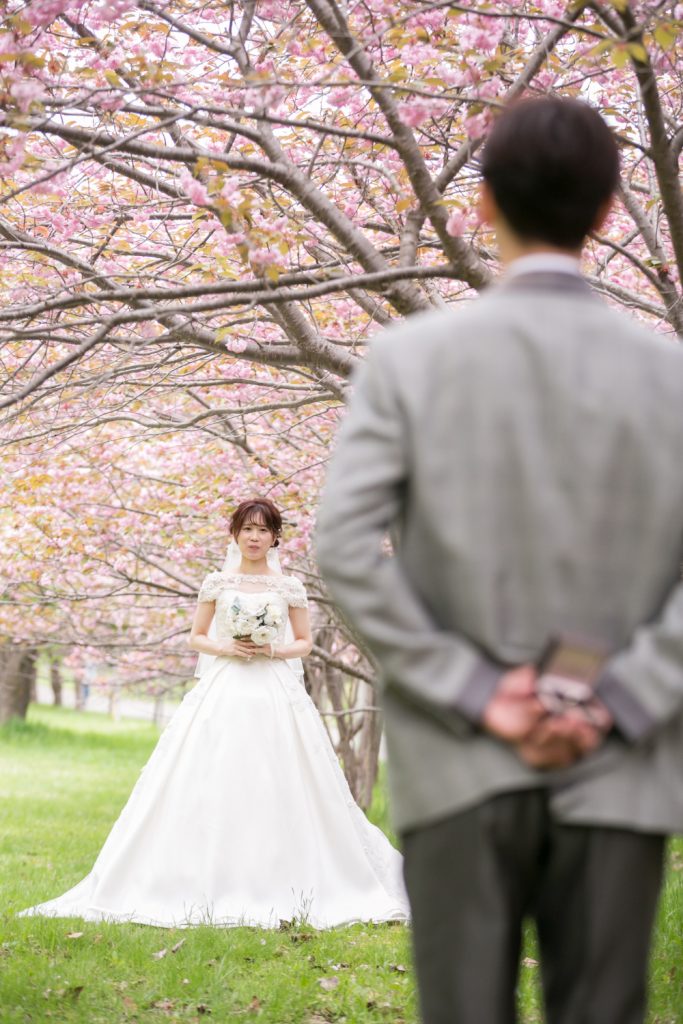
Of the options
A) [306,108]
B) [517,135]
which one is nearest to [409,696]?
[517,135]

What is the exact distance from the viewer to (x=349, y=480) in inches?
70.8

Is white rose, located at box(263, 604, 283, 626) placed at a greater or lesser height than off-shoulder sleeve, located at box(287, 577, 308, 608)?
lesser

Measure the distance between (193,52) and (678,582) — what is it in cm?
462

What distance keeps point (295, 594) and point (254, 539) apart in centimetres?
40

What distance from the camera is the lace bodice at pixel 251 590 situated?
6840 mm

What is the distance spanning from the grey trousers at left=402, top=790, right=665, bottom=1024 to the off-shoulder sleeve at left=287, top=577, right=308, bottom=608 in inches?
201

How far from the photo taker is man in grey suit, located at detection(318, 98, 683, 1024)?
5.77 feet

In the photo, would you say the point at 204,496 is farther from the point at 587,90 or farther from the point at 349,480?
the point at 349,480

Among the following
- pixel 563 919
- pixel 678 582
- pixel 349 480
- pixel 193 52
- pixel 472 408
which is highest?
pixel 193 52

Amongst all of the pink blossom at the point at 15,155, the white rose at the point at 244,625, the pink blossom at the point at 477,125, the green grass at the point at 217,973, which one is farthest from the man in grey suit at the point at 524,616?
the white rose at the point at 244,625

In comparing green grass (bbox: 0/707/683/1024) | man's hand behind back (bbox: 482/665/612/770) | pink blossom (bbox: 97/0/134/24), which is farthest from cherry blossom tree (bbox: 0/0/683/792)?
green grass (bbox: 0/707/683/1024)

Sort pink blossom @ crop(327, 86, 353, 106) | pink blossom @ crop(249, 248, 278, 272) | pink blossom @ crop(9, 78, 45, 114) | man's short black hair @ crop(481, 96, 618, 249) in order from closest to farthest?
1. man's short black hair @ crop(481, 96, 618, 249)
2. pink blossom @ crop(9, 78, 45, 114)
3. pink blossom @ crop(249, 248, 278, 272)
4. pink blossom @ crop(327, 86, 353, 106)

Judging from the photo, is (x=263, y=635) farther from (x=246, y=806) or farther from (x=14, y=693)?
(x=14, y=693)

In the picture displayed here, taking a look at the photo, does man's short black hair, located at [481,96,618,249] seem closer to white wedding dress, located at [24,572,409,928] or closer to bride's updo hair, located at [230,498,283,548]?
white wedding dress, located at [24,572,409,928]
